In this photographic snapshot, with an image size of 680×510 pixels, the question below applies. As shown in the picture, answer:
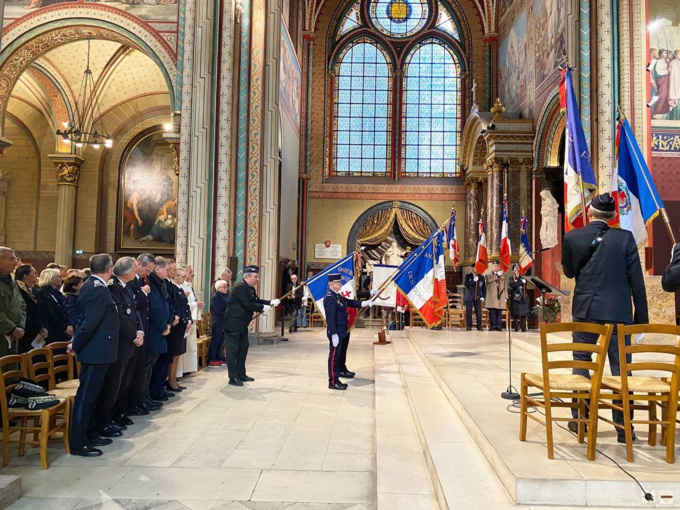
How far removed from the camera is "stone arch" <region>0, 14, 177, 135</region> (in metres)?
11.8

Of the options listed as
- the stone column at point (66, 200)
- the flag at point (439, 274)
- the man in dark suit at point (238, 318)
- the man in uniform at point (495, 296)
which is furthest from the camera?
the stone column at point (66, 200)

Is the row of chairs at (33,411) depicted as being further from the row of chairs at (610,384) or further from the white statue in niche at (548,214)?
the white statue in niche at (548,214)

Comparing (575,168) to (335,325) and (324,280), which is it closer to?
(335,325)

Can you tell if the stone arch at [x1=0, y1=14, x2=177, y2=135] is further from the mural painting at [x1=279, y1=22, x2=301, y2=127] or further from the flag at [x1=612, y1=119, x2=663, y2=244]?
the flag at [x1=612, y1=119, x2=663, y2=244]

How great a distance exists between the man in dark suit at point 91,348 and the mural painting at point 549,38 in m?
11.6

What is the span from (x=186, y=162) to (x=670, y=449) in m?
10.0

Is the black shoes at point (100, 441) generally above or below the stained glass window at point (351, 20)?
below

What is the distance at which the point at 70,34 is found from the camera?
12.2m

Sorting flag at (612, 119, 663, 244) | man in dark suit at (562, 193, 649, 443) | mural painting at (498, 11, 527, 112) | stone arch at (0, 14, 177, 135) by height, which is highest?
mural painting at (498, 11, 527, 112)

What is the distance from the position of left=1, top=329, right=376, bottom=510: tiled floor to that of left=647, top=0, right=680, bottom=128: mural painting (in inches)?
290

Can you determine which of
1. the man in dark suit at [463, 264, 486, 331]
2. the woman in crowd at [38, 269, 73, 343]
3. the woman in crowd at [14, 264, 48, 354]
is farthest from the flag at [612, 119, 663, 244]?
the man in dark suit at [463, 264, 486, 331]

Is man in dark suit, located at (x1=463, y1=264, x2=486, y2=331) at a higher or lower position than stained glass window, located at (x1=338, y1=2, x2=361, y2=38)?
lower

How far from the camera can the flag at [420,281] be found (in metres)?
8.88

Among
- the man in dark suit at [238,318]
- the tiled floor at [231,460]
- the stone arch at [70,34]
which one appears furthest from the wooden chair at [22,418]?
the stone arch at [70,34]
